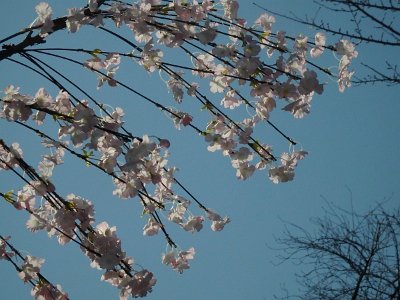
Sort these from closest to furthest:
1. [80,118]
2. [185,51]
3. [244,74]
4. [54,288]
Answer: [80,118], [54,288], [244,74], [185,51]

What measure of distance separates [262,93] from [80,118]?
1026mm

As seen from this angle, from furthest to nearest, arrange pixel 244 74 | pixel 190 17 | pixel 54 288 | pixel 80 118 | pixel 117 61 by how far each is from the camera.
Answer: pixel 117 61
pixel 190 17
pixel 244 74
pixel 54 288
pixel 80 118

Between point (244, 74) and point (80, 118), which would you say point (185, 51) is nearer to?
point (244, 74)

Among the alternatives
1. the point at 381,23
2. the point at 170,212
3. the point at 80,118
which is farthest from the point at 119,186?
the point at 381,23

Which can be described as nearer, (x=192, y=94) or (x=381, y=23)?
(x=192, y=94)

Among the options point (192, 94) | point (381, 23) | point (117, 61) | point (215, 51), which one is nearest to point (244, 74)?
point (215, 51)

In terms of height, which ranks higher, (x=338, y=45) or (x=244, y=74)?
(x=338, y=45)

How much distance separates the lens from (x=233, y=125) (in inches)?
102

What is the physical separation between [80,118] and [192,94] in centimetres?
90

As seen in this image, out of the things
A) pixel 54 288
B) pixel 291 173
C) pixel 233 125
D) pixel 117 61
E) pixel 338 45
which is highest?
pixel 338 45

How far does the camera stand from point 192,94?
2.51 metres

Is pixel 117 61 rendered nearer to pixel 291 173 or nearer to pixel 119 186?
pixel 119 186

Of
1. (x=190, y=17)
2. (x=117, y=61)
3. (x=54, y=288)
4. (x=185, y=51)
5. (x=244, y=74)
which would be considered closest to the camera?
(x=54, y=288)

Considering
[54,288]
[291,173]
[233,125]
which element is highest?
[233,125]
